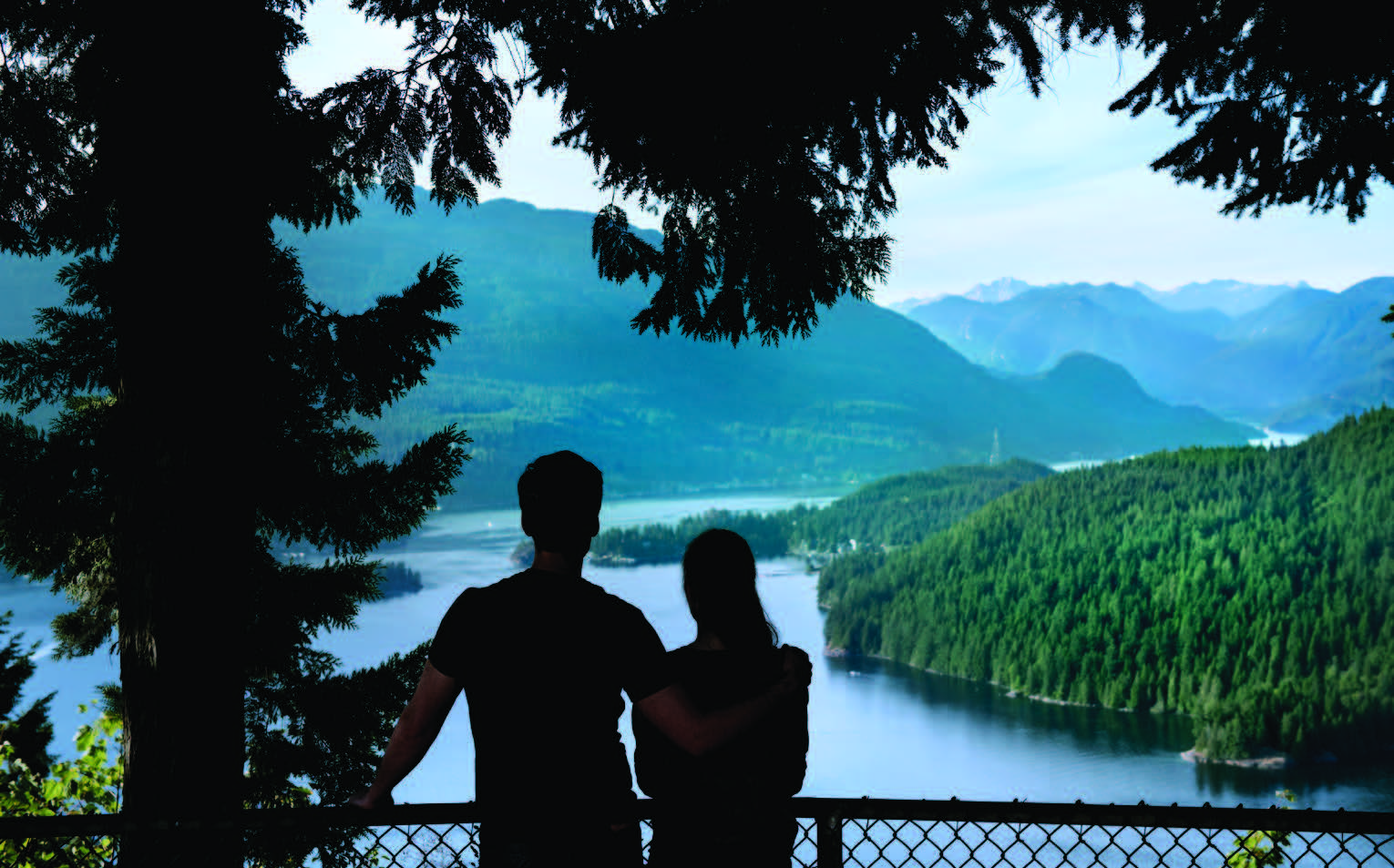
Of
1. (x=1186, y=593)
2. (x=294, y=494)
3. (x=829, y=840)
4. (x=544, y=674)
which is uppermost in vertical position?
(x=1186, y=593)

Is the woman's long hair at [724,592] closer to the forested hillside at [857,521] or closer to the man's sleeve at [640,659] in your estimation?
the man's sleeve at [640,659]

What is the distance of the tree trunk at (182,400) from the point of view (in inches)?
142

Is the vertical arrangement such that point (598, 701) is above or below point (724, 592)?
below

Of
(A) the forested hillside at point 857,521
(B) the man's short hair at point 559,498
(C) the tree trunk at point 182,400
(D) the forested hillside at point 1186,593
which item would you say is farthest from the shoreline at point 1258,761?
(B) the man's short hair at point 559,498

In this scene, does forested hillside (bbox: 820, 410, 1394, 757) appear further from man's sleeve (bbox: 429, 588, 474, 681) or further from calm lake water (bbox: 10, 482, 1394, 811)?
man's sleeve (bbox: 429, 588, 474, 681)

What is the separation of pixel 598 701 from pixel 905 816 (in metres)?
0.84

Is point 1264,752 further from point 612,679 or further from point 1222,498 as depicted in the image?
point 612,679

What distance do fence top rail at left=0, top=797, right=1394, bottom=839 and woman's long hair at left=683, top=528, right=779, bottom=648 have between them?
502 mm

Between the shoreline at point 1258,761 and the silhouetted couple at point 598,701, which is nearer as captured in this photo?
the silhouetted couple at point 598,701

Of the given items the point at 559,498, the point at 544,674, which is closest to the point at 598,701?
the point at 544,674

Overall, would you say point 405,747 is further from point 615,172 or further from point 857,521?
point 857,521

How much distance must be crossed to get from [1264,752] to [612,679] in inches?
3742

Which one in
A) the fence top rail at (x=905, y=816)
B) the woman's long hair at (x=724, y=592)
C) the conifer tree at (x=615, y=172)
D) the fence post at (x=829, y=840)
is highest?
the conifer tree at (x=615, y=172)

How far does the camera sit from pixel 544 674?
2.04 metres
